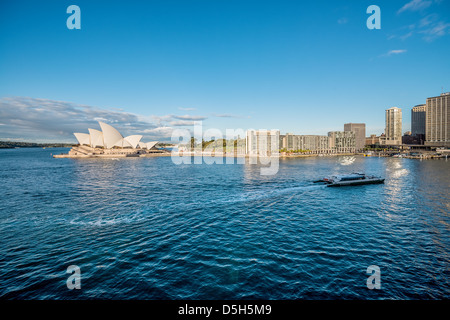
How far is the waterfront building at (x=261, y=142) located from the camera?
185000 mm

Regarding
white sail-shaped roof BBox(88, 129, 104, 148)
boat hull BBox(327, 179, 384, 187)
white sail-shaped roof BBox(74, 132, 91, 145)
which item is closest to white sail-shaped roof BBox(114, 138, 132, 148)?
white sail-shaped roof BBox(88, 129, 104, 148)

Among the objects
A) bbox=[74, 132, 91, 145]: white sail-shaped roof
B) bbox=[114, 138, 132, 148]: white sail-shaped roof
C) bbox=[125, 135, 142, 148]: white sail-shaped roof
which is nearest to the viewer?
bbox=[74, 132, 91, 145]: white sail-shaped roof

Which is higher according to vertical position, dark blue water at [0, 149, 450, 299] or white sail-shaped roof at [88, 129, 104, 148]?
white sail-shaped roof at [88, 129, 104, 148]

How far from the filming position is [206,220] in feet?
71.9

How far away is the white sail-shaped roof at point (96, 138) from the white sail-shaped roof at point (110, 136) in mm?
4367

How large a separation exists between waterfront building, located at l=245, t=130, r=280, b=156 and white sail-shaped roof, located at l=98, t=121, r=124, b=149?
98.6 metres

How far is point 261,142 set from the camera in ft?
637

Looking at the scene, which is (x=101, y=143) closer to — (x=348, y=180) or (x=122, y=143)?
(x=122, y=143)

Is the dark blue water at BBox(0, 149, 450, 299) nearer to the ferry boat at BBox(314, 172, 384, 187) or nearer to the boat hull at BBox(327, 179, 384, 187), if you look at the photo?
the boat hull at BBox(327, 179, 384, 187)

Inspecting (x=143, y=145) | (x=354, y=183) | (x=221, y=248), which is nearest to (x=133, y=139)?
(x=143, y=145)

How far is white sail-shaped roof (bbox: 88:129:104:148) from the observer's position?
133 m

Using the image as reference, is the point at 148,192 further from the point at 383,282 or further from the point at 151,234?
the point at 383,282

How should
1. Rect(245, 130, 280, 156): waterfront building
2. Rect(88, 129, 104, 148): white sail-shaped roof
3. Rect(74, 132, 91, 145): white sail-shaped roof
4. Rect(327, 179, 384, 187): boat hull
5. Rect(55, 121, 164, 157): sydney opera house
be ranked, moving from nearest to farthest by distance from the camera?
Rect(327, 179, 384, 187): boat hull
Rect(55, 121, 164, 157): sydney opera house
Rect(88, 129, 104, 148): white sail-shaped roof
Rect(74, 132, 91, 145): white sail-shaped roof
Rect(245, 130, 280, 156): waterfront building

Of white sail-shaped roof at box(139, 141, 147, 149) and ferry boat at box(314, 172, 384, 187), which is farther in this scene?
white sail-shaped roof at box(139, 141, 147, 149)
